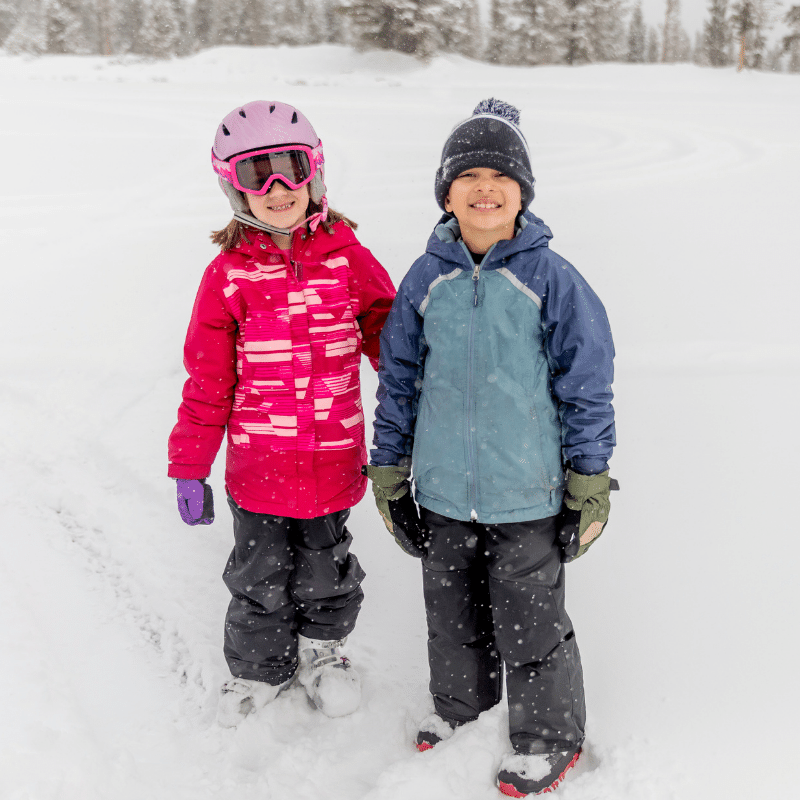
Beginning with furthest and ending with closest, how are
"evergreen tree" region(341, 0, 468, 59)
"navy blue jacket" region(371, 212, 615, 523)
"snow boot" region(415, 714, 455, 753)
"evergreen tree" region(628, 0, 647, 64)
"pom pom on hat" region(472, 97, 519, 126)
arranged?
"evergreen tree" region(628, 0, 647, 64)
"evergreen tree" region(341, 0, 468, 59)
"snow boot" region(415, 714, 455, 753)
"pom pom on hat" region(472, 97, 519, 126)
"navy blue jacket" region(371, 212, 615, 523)

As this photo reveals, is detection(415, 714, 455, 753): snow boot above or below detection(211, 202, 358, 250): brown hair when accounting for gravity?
below

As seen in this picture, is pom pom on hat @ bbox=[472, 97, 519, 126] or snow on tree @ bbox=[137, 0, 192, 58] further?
snow on tree @ bbox=[137, 0, 192, 58]

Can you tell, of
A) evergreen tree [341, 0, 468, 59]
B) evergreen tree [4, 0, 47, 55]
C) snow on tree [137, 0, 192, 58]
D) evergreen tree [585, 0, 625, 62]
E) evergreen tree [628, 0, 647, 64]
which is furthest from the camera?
evergreen tree [628, 0, 647, 64]

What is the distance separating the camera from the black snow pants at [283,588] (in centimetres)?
240

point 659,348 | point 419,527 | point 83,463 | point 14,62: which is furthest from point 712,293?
point 14,62

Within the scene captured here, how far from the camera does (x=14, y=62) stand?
24.0 metres

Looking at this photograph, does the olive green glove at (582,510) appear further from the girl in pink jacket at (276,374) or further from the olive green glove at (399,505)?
Answer: the girl in pink jacket at (276,374)

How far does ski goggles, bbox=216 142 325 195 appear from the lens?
2.18 m

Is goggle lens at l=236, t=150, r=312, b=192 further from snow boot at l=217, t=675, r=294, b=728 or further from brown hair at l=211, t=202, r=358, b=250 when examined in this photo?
snow boot at l=217, t=675, r=294, b=728

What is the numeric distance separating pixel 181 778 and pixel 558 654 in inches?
51.4

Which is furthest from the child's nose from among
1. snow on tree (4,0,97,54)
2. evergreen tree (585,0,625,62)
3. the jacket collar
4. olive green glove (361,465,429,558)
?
snow on tree (4,0,97,54)

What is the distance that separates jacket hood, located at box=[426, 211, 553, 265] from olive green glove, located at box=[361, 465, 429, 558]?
68 centimetres

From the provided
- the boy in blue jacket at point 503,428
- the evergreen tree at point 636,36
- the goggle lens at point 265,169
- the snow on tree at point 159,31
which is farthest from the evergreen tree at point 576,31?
the boy in blue jacket at point 503,428

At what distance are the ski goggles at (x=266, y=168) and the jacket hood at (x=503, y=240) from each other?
0.51 meters
